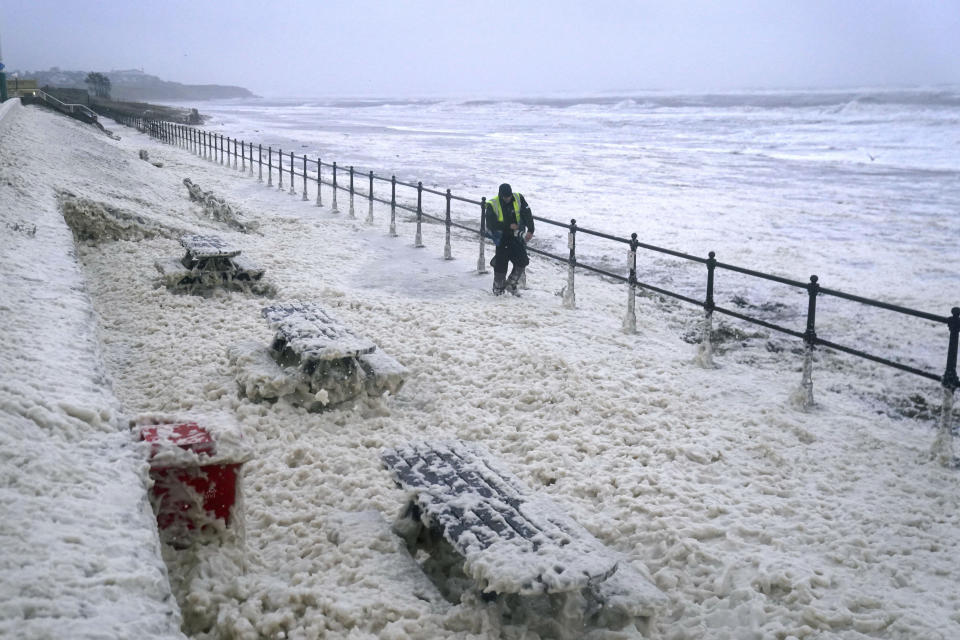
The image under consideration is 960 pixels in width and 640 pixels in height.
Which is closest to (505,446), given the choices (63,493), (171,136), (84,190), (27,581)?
(63,493)

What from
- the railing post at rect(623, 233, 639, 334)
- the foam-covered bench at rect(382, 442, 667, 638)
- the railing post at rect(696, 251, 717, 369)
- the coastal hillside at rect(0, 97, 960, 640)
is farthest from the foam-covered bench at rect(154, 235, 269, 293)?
the foam-covered bench at rect(382, 442, 667, 638)

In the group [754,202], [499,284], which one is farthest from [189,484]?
[754,202]

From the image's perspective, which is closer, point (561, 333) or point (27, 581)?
point (27, 581)

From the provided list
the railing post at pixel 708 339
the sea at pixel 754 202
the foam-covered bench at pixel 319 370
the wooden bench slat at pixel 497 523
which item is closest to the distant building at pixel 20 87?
the sea at pixel 754 202

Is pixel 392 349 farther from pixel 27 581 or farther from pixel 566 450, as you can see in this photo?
pixel 27 581

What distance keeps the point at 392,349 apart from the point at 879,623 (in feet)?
14.8

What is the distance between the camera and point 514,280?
941 centimetres

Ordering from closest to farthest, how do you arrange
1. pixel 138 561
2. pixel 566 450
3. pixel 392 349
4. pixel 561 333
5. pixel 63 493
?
pixel 138 561
pixel 63 493
pixel 566 450
pixel 392 349
pixel 561 333

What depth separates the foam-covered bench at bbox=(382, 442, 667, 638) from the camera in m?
3.09

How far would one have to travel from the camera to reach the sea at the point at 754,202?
989 centimetres

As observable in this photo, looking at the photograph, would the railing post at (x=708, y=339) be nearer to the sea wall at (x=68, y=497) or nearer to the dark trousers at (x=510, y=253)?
the dark trousers at (x=510, y=253)

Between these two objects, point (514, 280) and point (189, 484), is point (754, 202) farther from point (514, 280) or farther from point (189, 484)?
point (189, 484)

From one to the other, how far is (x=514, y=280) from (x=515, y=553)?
20.9ft

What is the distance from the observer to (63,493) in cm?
292
